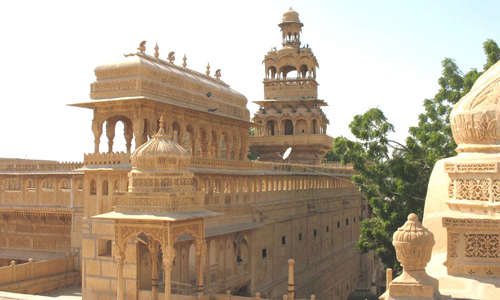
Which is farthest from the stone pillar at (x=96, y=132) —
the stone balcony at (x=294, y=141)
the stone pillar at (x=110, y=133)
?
the stone balcony at (x=294, y=141)

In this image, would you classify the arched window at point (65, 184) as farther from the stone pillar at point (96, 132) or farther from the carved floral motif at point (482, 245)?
the carved floral motif at point (482, 245)

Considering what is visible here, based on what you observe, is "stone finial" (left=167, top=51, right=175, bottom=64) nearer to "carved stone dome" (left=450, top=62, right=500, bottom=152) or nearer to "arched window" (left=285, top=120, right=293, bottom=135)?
"carved stone dome" (left=450, top=62, right=500, bottom=152)

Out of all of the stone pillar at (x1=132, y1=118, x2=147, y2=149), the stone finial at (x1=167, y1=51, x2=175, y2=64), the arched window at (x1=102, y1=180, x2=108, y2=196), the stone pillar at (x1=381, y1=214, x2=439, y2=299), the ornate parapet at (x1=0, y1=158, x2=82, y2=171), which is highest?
the stone finial at (x1=167, y1=51, x2=175, y2=64)

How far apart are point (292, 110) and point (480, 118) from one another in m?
31.0

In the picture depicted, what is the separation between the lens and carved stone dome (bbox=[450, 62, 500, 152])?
30.0 feet

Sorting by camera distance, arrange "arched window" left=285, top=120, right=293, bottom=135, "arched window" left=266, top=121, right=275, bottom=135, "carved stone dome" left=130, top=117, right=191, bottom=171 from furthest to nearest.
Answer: "arched window" left=266, top=121, right=275, bottom=135 < "arched window" left=285, top=120, right=293, bottom=135 < "carved stone dome" left=130, top=117, right=191, bottom=171

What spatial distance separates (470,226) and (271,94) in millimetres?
32709

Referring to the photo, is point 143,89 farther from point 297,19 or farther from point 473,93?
point 297,19

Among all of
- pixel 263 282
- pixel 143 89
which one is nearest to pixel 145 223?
pixel 143 89

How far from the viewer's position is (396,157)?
2419 cm

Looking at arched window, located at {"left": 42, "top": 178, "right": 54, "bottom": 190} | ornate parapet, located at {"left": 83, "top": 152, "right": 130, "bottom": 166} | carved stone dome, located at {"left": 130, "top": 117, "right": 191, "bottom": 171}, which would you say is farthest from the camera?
arched window, located at {"left": 42, "top": 178, "right": 54, "bottom": 190}

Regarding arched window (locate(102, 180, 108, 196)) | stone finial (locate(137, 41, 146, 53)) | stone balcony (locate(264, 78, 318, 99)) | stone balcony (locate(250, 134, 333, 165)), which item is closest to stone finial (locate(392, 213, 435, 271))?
arched window (locate(102, 180, 108, 196))

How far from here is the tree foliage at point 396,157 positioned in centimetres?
2339

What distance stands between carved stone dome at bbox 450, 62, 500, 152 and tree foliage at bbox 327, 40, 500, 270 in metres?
13.8
